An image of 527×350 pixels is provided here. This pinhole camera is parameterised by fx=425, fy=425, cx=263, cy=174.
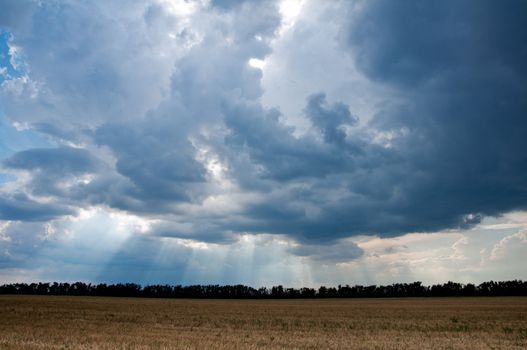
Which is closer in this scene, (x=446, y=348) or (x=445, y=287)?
(x=446, y=348)

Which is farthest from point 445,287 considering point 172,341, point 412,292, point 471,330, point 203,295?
point 172,341

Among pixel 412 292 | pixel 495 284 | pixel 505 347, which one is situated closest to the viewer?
pixel 505 347

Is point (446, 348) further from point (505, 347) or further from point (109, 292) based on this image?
point (109, 292)

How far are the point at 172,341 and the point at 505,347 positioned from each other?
1819 cm

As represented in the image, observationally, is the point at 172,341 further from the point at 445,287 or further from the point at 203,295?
the point at 445,287

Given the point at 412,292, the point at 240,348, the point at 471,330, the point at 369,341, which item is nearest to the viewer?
the point at 240,348

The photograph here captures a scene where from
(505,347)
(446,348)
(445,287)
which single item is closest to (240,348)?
(446,348)

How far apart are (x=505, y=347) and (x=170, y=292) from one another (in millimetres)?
180220

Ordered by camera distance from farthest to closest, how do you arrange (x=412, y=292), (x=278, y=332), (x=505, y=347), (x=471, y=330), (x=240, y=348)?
(x=412, y=292), (x=471, y=330), (x=278, y=332), (x=505, y=347), (x=240, y=348)

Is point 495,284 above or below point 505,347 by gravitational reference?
above

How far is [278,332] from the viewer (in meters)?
29.2

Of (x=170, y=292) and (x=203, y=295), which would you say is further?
(x=170, y=292)

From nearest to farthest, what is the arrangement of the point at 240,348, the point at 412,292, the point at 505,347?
1. the point at 240,348
2. the point at 505,347
3. the point at 412,292

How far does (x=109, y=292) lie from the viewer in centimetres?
18900
